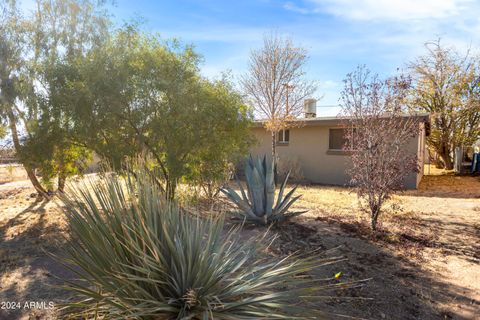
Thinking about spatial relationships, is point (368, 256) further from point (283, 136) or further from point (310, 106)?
point (310, 106)

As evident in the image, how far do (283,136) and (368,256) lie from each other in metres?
11.4

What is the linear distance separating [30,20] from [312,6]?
22.2 ft

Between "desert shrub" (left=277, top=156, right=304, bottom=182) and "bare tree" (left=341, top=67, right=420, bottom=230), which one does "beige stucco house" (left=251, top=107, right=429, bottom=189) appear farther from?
"bare tree" (left=341, top=67, right=420, bottom=230)

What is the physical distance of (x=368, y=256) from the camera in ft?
16.7

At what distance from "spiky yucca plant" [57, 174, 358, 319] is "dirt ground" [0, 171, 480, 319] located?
0.42 metres

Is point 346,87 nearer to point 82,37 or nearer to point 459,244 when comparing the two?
point 459,244

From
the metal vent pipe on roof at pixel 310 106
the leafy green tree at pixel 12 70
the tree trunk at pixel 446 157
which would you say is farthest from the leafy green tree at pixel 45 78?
the tree trunk at pixel 446 157

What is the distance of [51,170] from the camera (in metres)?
6.79

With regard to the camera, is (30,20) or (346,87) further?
(30,20)

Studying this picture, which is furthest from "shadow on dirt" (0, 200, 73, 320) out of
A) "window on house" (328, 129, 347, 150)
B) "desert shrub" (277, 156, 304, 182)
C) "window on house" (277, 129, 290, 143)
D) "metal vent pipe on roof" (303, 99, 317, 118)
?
"metal vent pipe on roof" (303, 99, 317, 118)

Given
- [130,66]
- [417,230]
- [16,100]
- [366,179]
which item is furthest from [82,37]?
[417,230]

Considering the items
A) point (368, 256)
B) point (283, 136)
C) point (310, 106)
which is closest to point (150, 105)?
point (368, 256)

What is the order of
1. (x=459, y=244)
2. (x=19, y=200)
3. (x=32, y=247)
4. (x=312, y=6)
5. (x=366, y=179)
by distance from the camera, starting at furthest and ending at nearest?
1. (x=19, y=200)
2. (x=312, y=6)
3. (x=366, y=179)
4. (x=459, y=244)
5. (x=32, y=247)

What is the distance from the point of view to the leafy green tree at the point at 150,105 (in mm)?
5934
